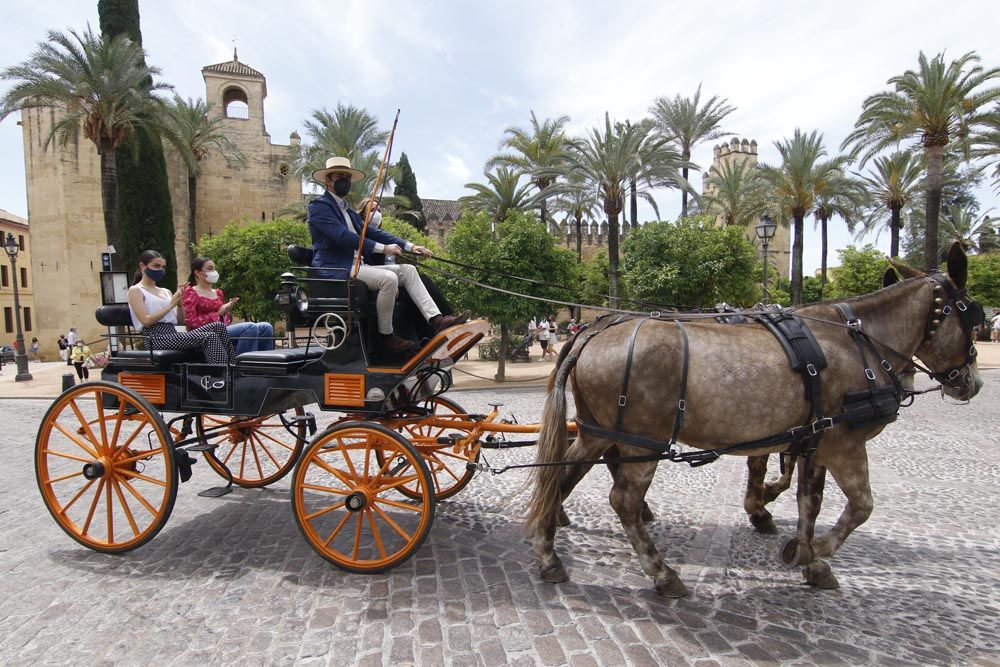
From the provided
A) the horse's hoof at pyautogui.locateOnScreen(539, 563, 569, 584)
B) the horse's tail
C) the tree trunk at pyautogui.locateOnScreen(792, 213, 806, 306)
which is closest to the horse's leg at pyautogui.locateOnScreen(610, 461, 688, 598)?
the horse's tail

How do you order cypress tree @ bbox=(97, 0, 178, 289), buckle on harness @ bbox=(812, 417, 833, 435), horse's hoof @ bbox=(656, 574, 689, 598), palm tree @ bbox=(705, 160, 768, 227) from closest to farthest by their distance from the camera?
buckle on harness @ bbox=(812, 417, 833, 435) < horse's hoof @ bbox=(656, 574, 689, 598) < cypress tree @ bbox=(97, 0, 178, 289) < palm tree @ bbox=(705, 160, 768, 227)

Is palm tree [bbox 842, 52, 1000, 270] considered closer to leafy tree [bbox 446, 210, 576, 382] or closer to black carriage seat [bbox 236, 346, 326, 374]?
leafy tree [bbox 446, 210, 576, 382]

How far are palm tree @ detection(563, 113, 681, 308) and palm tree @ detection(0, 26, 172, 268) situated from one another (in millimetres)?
12359

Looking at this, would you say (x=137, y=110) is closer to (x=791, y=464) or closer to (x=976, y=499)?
(x=791, y=464)

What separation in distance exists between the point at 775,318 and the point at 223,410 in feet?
12.0

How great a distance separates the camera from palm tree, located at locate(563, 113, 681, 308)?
17281 mm

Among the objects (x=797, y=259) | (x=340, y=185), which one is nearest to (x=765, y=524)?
(x=340, y=185)

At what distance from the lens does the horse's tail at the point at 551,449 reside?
11.0ft

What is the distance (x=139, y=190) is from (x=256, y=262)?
7.78 m

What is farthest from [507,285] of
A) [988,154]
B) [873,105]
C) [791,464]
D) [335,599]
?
[988,154]

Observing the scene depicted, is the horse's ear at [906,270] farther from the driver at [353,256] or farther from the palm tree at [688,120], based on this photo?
the palm tree at [688,120]

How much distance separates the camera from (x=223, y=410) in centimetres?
395

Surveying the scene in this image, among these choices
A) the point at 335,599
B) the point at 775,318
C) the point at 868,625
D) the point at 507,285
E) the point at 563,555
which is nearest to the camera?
the point at 868,625

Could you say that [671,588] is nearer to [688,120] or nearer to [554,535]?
[554,535]
